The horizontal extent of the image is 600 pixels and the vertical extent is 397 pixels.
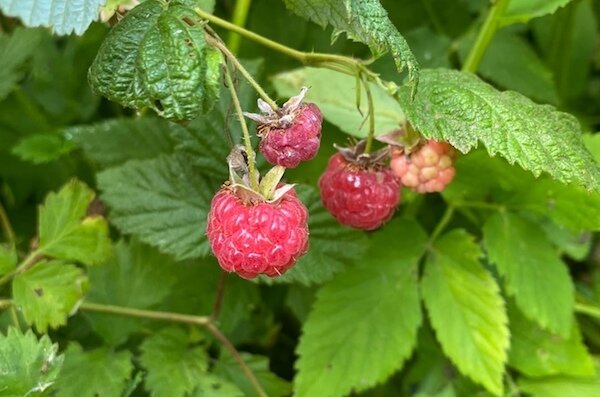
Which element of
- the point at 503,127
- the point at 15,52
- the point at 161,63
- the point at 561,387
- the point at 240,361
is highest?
the point at 161,63

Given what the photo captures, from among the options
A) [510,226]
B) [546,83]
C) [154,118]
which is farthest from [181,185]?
[546,83]

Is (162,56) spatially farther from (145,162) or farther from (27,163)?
(27,163)

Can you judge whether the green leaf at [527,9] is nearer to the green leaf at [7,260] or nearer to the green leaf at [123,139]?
the green leaf at [123,139]

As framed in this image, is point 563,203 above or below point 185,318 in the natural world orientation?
above

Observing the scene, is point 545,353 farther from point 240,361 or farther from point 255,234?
point 255,234

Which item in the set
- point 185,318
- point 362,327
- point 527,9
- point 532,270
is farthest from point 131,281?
point 527,9

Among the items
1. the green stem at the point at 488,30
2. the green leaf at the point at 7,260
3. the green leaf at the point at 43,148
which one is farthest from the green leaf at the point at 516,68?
the green leaf at the point at 7,260

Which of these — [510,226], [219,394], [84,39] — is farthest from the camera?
[84,39]
